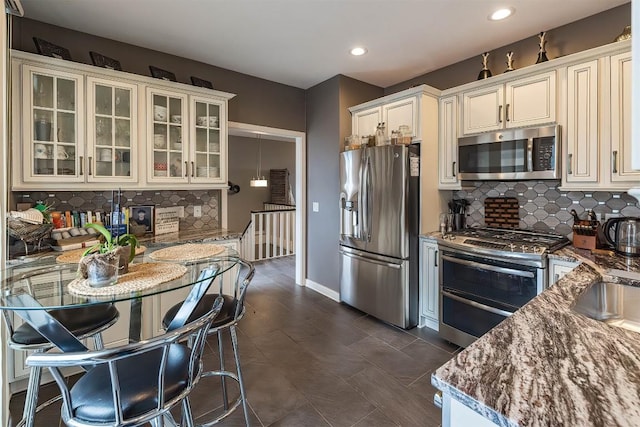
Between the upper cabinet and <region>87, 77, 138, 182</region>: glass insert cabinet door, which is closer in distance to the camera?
the upper cabinet

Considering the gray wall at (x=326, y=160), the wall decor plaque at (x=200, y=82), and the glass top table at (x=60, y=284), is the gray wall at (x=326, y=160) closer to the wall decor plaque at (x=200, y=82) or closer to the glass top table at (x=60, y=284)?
the wall decor plaque at (x=200, y=82)

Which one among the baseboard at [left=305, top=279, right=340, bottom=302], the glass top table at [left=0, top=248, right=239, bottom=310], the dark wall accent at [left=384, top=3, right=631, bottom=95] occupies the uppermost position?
the dark wall accent at [left=384, top=3, right=631, bottom=95]

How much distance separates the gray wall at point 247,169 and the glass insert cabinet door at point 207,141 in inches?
177

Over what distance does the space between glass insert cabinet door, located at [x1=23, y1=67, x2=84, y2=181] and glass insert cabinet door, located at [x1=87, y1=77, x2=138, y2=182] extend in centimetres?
9

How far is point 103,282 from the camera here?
1372 mm

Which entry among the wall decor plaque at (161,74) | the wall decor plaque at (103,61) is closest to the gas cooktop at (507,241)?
the wall decor plaque at (161,74)

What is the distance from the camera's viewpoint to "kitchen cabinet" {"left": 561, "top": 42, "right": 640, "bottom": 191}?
2176 millimetres

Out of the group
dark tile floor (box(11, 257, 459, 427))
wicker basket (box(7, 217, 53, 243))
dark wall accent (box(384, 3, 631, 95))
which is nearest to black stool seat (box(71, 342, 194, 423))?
dark tile floor (box(11, 257, 459, 427))

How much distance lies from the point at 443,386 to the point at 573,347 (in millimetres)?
470

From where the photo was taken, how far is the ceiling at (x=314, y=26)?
7.82 feet

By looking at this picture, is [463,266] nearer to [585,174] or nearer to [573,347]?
[585,174]

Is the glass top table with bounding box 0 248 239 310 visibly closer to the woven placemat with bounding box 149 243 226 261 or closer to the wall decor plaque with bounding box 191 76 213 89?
the woven placemat with bounding box 149 243 226 261

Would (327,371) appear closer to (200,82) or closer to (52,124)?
(52,124)

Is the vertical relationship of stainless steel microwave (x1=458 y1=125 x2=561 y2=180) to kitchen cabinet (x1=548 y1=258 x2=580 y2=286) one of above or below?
above
